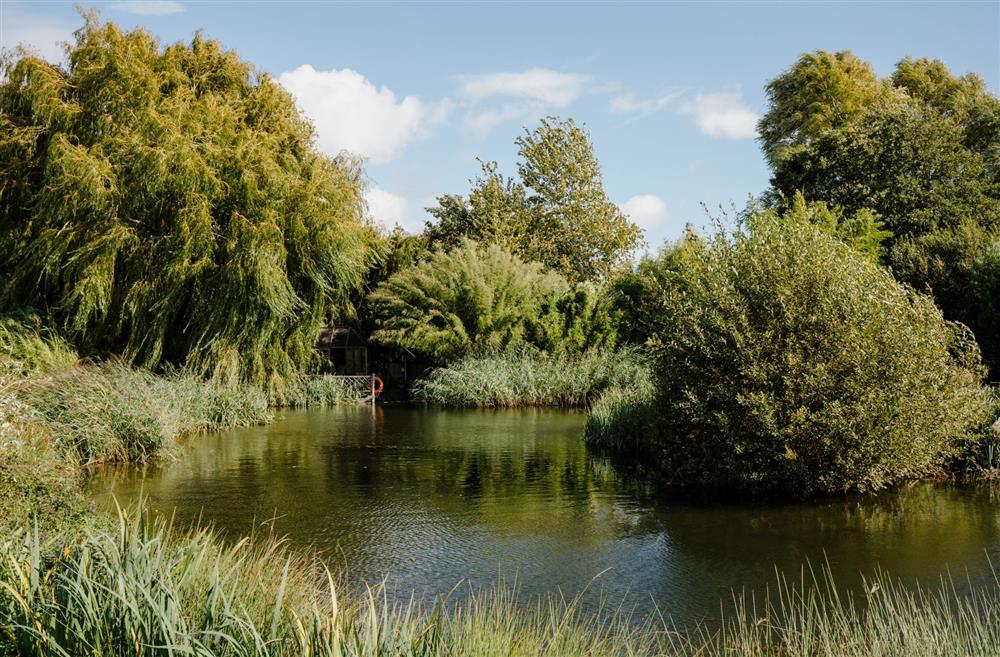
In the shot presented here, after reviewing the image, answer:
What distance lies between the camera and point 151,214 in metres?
21.0

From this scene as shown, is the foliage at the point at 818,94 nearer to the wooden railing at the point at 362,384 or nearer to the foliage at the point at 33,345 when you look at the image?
the wooden railing at the point at 362,384

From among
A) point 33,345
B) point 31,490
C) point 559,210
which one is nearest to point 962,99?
point 559,210

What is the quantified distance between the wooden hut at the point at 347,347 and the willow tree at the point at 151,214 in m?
9.17

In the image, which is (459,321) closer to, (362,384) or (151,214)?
(362,384)

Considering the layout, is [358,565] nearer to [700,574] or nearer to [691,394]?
[700,574]

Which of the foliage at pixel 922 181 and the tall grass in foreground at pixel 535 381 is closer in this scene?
the foliage at pixel 922 181

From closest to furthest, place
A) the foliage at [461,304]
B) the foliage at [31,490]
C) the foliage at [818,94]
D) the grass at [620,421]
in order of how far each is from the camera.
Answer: the foliage at [31,490] < the grass at [620,421] < the foliage at [461,304] < the foliage at [818,94]

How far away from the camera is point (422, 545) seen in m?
9.17

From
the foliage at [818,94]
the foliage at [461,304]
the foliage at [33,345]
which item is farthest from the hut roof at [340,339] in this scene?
the foliage at [818,94]

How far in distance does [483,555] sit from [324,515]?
2659 millimetres

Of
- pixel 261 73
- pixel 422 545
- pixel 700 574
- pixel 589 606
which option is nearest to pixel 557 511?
pixel 422 545

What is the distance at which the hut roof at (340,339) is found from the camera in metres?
31.9

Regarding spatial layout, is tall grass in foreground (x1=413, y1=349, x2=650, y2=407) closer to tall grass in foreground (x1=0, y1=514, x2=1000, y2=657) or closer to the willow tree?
the willow tree

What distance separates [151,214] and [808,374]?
1607 cm
